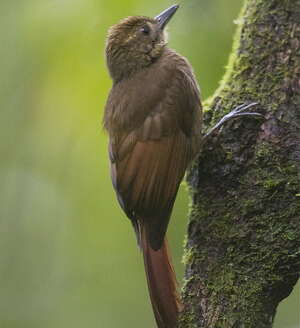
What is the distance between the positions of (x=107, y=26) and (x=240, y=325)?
1.78 metres

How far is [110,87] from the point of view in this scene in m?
3.89

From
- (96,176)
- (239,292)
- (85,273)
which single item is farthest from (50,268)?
(239,292)

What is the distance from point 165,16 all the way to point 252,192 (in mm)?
1285

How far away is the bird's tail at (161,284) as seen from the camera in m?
2.81

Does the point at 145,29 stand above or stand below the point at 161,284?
above

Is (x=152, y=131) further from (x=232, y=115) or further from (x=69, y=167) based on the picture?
(x=69, y=167)

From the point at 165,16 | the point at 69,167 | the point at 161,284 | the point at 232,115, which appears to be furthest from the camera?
the point at 69,167

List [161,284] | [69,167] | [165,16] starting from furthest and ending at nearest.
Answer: [69,167], [165,16], [161,284]

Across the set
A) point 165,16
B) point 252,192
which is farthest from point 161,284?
point 165,16

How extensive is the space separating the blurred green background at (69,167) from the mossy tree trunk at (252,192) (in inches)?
17.9

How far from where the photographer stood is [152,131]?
126 inches

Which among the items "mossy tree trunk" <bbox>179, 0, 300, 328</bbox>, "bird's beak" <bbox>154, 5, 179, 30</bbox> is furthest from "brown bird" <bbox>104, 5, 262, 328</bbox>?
"mossy tree trunk" <bbox>179, 0, 300, 328</bbox>

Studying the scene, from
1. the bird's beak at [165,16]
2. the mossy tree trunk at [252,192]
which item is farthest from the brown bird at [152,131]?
the mossy tree trunk at [252,192]

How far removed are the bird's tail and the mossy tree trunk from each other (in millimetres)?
60
